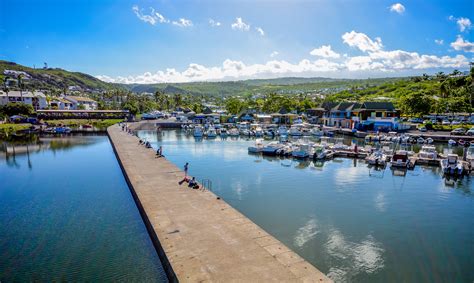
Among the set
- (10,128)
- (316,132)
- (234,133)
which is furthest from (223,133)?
(10,128)

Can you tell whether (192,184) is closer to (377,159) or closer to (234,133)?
(377,159)

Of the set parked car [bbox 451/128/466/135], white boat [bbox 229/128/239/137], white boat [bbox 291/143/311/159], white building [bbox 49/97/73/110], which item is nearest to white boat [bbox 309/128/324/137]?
white boat [bbox 229/128/239/137]

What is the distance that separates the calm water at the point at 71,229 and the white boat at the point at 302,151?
79.2ft

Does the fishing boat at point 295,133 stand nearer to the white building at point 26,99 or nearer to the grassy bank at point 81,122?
the grassy bank at point 81,122

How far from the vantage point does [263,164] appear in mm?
43188

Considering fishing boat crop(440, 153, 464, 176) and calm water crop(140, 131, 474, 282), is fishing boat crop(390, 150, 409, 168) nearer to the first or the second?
calm water crop(140, 131, 474, 282)

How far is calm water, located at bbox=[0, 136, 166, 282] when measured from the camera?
50.9 feet

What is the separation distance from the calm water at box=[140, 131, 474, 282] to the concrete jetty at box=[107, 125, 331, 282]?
9.31ft

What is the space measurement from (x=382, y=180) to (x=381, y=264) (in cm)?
2067

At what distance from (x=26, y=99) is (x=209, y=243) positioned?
4938 inches

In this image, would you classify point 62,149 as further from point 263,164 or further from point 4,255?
point 4,255

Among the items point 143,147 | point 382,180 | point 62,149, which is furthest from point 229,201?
point 62,149

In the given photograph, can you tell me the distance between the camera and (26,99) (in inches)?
4535

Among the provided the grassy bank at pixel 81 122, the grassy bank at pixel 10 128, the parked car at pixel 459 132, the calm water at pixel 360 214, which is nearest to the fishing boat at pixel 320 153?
the calm water at pixel 360 214
